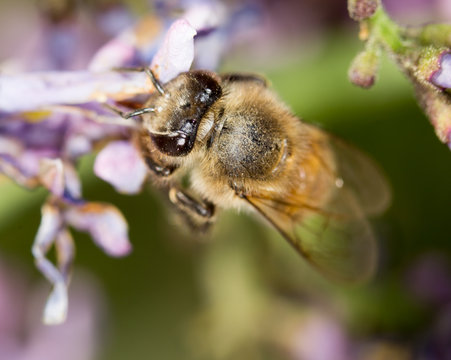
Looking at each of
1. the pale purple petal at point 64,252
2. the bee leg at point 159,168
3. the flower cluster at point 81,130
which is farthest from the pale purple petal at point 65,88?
the pale purple petal at point 64,252

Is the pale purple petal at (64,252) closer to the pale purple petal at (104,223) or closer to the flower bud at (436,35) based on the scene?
the pale purple petal at (104,223)

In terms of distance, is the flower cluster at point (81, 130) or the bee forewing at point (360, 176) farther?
the bee forewing at point (360, 176)

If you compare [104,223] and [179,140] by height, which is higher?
[179,140]

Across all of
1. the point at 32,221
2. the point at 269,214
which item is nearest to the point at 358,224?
the point at 269,214

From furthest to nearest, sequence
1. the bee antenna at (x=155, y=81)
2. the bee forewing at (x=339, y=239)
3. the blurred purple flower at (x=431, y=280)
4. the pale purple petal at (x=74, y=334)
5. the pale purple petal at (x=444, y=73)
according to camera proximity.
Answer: the pale purple petal at (x=74, y=334) < the blurred purple flower at (x=431, y=280) < the bee forewing at (x=339, y=239) < the bee antenna at (x=155, y=81) < the pale purple petal at (x=444, y=73)

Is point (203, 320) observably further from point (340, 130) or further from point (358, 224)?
point (358, 224)

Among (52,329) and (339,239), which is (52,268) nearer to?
(339,239)

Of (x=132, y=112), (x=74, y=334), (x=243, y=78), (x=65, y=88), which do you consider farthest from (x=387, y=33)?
(x=74, y=334)
